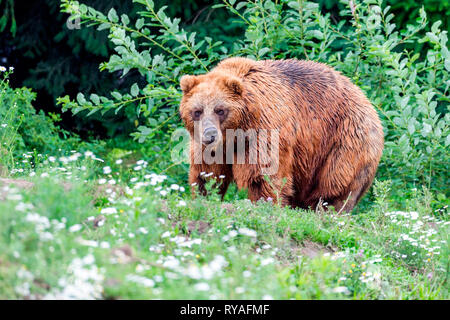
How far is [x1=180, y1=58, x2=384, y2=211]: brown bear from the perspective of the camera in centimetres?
607

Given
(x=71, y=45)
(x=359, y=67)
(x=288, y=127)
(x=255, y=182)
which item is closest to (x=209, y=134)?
(x=255, y=182)

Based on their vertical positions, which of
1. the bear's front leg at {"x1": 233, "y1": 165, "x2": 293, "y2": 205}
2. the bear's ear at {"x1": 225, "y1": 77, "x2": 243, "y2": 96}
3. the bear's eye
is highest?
the bear's ear at {"x1": 225, "y1": 77, "x2": 243, "y2": 96}

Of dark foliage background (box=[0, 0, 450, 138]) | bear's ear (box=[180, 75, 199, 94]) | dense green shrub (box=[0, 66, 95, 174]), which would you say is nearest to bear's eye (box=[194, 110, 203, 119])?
bear's ear (box=[180, 75, 199, 94])

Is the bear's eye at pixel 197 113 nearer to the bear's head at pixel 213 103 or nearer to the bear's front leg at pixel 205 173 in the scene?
the bear's head at pixel 213 103

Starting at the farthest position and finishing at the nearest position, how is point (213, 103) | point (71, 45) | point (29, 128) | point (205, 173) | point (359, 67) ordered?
point (71, 45) → point (29, 128) → point (359, 67) → point (205, 173) → point (213, 103)

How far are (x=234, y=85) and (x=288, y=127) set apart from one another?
2.38ft

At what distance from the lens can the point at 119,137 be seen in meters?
11.2

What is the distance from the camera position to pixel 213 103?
235 inches

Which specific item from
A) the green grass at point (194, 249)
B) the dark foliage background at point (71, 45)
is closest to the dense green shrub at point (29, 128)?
the dark foliage background at point (71, 45)

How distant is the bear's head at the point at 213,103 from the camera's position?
5984 mm

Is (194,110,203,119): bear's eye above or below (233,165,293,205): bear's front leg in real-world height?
above

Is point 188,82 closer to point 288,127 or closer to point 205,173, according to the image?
point 205,173

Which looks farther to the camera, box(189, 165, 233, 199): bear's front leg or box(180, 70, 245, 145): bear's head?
box(189, 165, 233, 199): bear's front leg

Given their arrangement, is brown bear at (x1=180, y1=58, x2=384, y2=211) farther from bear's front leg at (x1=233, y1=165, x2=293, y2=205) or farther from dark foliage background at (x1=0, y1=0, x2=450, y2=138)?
dark foliage background at (x1=0, y1=0, x2=450, y2=138)
